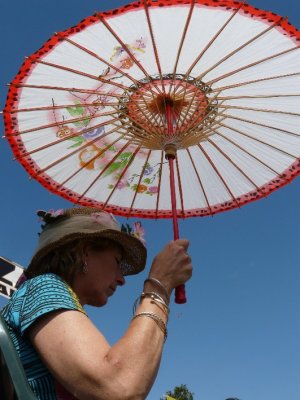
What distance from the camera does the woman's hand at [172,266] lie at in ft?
6.29

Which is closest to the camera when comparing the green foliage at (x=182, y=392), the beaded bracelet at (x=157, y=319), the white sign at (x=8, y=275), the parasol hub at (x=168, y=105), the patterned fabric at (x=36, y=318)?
the patterned fabric at (x=36, y=318)

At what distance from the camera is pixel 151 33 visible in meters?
3.40

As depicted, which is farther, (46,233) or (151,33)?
(151,33)

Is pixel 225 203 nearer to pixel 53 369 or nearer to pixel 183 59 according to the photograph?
pixel 183 59

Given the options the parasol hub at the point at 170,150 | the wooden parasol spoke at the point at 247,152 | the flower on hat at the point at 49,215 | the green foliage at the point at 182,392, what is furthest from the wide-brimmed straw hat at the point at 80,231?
the green foliage at the point at 182,392

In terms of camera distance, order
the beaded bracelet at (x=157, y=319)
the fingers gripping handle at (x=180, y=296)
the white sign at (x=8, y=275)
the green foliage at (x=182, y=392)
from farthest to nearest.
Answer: the green foliage at (x=182, y=392)
the white sign at (x=8, y=275)
the fingers gripping handle at (x=180, y=296)
the beaded bracelet at (x=157, y=319)

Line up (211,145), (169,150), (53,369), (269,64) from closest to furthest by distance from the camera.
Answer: (53,369) → (169,150) → (269,64) → (211,145)

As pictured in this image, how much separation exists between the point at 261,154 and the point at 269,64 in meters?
0.74

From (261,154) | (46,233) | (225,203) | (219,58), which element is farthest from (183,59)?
(46,233)

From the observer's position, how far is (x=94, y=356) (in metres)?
1.46

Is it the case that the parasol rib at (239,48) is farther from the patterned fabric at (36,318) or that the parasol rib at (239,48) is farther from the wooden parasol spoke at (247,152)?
the patterned fabric at (36,318)

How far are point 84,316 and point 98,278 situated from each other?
1.53 feet

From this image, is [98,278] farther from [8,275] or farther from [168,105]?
[8,275]

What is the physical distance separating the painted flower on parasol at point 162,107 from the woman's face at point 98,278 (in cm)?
83
